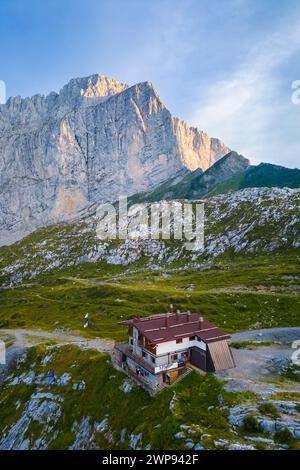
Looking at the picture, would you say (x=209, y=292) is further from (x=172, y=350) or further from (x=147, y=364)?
(x=147, y=364)

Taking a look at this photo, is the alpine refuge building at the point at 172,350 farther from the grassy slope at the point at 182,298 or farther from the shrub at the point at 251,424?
the grassy slope at the point at 182,298

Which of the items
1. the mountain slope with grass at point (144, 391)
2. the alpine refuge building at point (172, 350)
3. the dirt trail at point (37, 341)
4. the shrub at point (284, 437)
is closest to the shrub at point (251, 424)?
the mountain slope with grass at point (144, 391)

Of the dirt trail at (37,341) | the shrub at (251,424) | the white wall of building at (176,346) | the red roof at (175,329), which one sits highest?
the red roof at (175,329)

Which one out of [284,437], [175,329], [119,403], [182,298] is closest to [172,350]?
[175,329]

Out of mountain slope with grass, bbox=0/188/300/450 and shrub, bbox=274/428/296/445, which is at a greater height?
shrub, bbox=274/428/296/445

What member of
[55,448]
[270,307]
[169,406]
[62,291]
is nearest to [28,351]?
[55,448]

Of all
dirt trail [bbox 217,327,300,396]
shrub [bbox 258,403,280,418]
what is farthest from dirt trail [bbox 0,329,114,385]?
shrub [bbox 258,403,280,418]

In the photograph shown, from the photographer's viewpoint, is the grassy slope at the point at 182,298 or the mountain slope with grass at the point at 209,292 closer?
the grassy slope at the point at 182,298

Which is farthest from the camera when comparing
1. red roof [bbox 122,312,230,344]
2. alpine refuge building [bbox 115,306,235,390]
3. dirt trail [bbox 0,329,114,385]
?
dirt trail [bbox 0,329,114,385]

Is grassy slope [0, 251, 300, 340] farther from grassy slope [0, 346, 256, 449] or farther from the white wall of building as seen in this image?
the white wall of building
